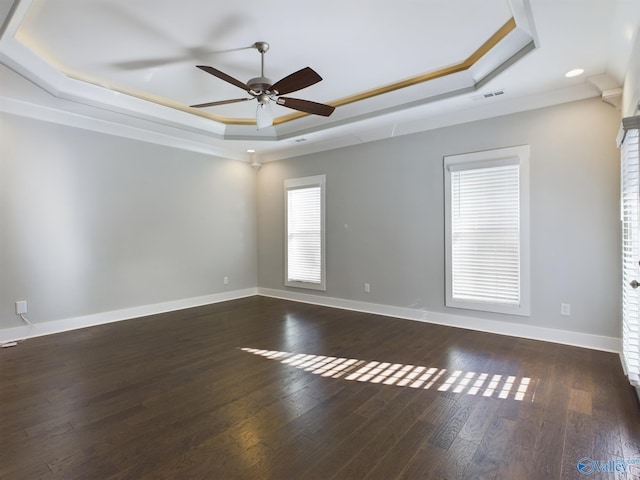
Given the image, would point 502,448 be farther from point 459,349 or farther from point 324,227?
point 324,227

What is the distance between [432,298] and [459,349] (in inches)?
43.8

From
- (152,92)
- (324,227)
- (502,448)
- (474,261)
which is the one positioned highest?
(152,92)

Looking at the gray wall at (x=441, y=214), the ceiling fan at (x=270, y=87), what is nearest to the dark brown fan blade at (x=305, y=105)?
the ceiling fan at (x=270, y=87)

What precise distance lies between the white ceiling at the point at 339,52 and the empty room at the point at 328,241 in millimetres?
25

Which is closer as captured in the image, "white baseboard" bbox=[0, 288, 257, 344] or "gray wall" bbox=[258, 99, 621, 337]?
"gray wall" bbox=[258, 99, 621, 337]

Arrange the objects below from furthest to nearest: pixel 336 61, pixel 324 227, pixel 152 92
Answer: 1. pixel 324 227
2. pixel 152 92
3. pixel 336 61

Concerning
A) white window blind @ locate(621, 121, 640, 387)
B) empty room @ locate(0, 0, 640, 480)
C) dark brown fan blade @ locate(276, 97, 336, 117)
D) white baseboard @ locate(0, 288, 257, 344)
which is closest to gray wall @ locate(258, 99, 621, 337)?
empty room @ locate(0, 0, 640, 480)

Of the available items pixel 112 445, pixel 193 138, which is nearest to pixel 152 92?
pixel 193 138

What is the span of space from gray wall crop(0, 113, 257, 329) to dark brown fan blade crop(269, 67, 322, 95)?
2956 millimetres

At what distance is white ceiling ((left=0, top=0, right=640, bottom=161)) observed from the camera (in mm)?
2512

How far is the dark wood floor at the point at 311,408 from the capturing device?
176 cm

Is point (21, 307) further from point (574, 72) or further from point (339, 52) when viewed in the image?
point (574, 72)

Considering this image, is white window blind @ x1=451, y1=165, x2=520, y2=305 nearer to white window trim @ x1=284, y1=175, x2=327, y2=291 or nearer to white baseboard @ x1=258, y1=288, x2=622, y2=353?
white baseboard @ x1=258, y1=288, x2=622, y2=353

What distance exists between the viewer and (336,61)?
3334 mm
